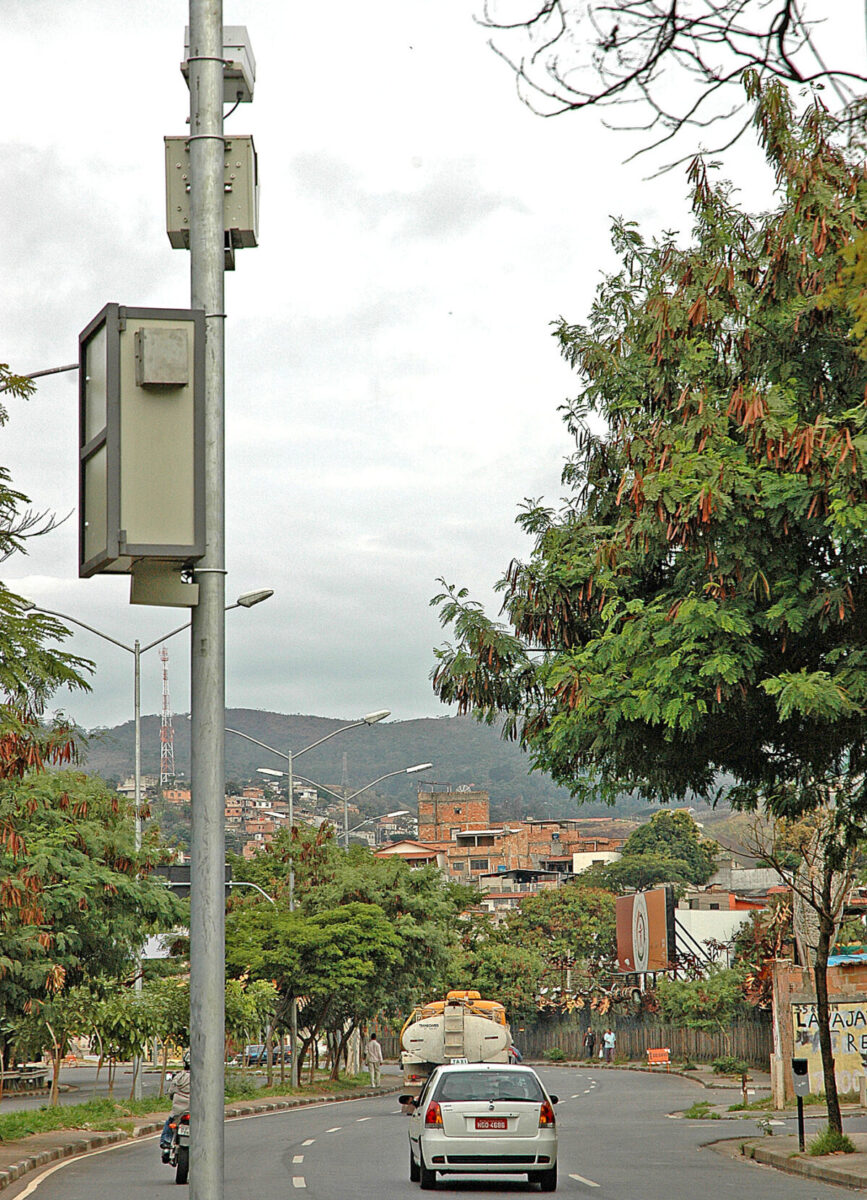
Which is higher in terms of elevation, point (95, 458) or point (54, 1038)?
point (95, 458)

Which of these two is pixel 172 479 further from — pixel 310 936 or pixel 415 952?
pixel 415 952

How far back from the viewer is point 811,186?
12.6 meters

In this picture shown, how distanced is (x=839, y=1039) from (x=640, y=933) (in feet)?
125

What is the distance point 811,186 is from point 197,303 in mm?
8421

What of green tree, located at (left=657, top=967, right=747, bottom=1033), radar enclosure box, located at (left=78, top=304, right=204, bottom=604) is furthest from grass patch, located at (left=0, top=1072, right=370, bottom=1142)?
radar enclosure box, located at (left=78, top=304, right=204, bottom=604)

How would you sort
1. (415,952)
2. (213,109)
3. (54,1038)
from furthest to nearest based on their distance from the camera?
(415,952) < (54,1038) < (213,109)

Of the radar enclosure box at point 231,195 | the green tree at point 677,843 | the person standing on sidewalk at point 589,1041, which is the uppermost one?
the green tree at point 677,843

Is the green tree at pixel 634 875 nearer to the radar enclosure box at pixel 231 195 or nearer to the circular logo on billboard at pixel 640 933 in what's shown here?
the circular logo on billboard at pixel 640 933

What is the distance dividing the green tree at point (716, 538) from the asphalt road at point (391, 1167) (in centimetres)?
517

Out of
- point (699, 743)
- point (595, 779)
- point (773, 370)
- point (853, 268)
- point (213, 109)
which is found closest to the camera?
point (853, 268)

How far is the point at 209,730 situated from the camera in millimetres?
5312

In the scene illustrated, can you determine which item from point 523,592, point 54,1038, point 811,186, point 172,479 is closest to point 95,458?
point 172,479

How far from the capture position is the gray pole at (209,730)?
16.9 ft

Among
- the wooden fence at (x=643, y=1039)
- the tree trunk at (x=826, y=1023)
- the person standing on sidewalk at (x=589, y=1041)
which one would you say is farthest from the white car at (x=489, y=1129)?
the person standing on sidewalk at (x=589, y=1041)
